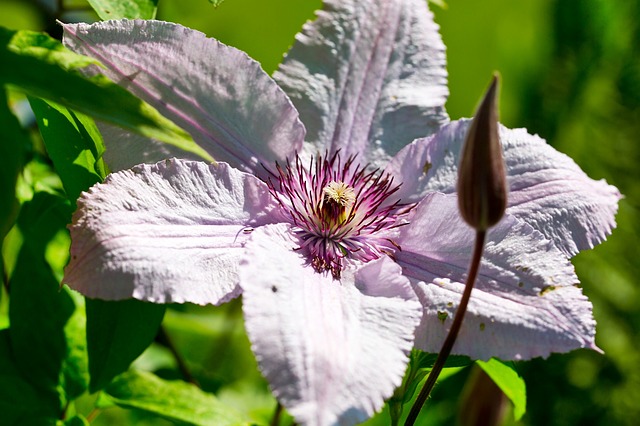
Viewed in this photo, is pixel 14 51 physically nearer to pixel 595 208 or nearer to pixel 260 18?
pixel 595 208

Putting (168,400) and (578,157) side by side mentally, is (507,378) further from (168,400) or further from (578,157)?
(578,157)

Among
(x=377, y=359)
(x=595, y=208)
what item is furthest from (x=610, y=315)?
(x=377, y=359)

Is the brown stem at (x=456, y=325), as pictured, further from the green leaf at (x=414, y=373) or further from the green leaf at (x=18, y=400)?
the green leaf at (x=18, y=400)

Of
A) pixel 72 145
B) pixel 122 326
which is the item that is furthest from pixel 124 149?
pixel 122 326

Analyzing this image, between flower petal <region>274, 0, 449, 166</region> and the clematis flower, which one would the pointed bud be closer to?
the clematis flower

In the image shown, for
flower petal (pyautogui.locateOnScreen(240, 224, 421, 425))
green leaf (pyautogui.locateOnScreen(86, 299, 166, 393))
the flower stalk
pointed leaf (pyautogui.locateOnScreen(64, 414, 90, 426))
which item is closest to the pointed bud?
the flower stalk
